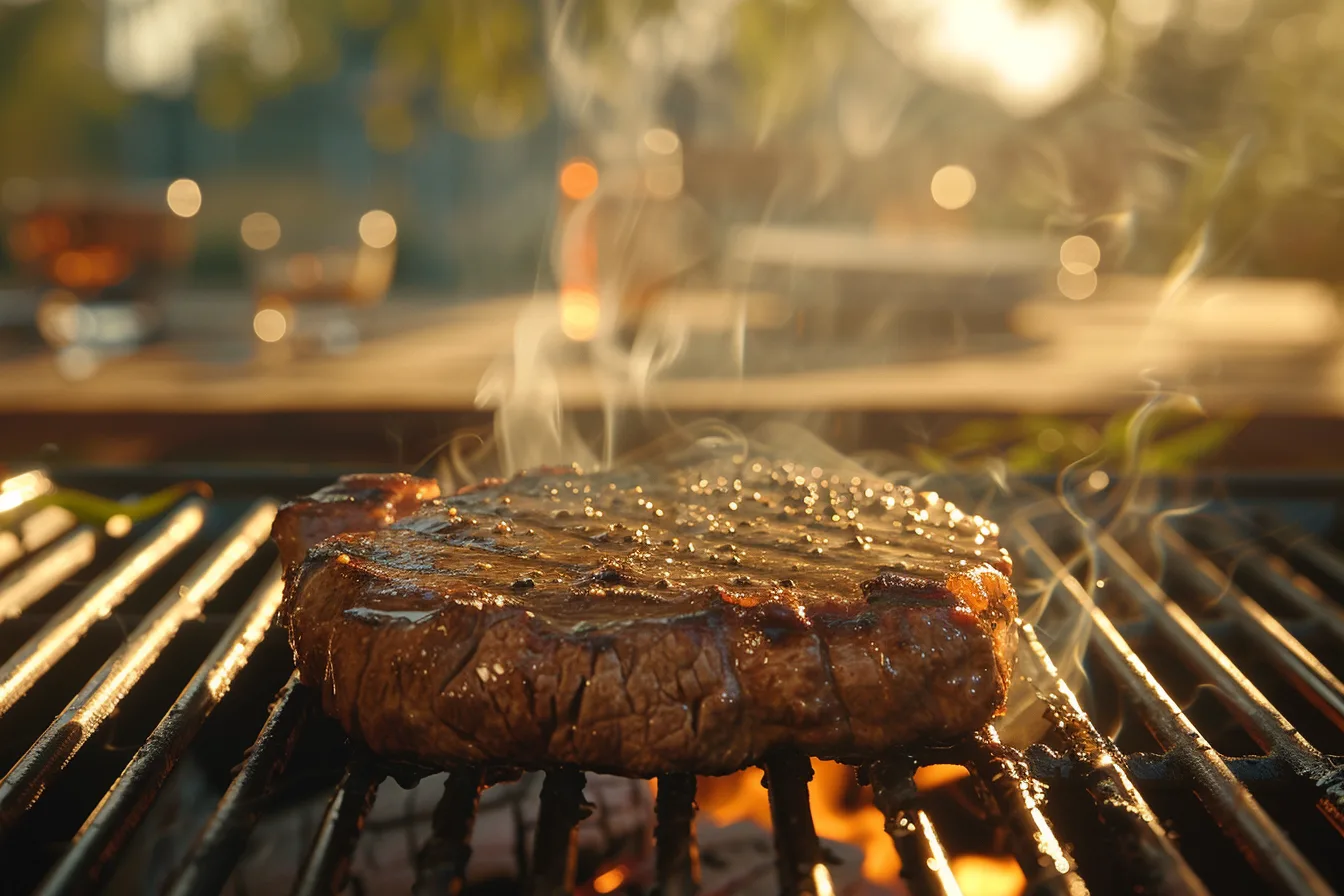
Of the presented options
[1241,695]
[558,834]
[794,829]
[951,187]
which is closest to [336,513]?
[558,834]

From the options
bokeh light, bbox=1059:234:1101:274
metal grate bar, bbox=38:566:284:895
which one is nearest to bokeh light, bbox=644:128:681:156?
bokeh light, bbox=1059:234:1101:274

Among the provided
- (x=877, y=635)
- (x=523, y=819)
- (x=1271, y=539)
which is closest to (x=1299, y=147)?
(x=1271, y=539)

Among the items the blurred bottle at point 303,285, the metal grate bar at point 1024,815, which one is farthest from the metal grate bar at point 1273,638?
the blurred bottle at point 303,285

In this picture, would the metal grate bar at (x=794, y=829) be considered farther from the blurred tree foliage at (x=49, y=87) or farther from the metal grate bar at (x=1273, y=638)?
the blurred tree foliage at (x=49, y=87)

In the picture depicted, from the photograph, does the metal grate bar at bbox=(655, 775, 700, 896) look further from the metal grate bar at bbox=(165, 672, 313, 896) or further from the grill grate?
the metal grate bar at bbox=(165, 672, 313, 896)

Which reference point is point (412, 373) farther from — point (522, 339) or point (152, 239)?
point (152, 239)

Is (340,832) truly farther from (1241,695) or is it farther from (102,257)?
(102,257)
